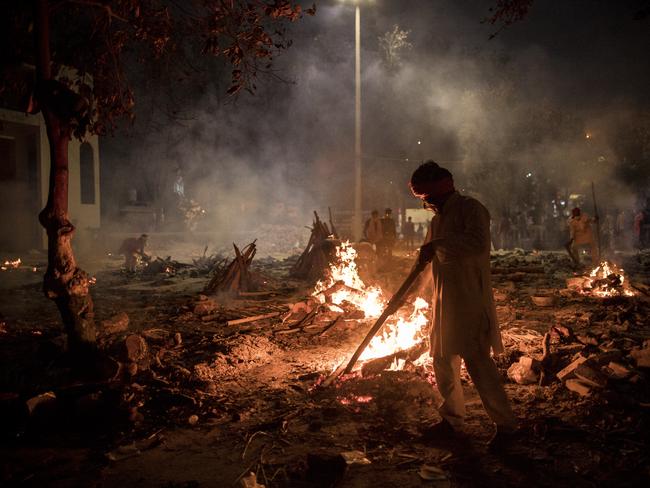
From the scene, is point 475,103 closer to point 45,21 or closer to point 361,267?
point 361,267

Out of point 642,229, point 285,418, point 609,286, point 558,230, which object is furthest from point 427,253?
point 642,229

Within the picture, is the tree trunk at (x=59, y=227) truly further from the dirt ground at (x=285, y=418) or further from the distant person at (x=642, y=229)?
the distant person at (x=642, y=229)

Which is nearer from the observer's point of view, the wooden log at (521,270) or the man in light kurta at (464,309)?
the man in light kurta at (464,309)

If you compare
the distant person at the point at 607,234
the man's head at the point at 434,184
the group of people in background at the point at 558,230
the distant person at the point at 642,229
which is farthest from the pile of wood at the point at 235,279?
the distant person at the point at 642,229

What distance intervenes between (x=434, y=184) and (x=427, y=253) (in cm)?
56

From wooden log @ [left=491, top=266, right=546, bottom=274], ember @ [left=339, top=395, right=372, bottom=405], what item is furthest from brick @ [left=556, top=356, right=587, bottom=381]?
wooden log @ [left=491, top=266, right=546, bottom=274]

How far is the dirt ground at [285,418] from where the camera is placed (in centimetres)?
324

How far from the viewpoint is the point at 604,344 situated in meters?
5.65

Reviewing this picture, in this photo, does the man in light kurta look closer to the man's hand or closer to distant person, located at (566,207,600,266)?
the man's hand

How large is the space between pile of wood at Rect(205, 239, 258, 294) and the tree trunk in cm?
536

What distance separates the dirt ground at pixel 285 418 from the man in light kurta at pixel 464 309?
0.27m

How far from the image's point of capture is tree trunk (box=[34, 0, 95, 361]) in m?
4.77

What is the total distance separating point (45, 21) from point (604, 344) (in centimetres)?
725

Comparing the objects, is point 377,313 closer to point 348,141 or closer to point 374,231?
point 374,231
